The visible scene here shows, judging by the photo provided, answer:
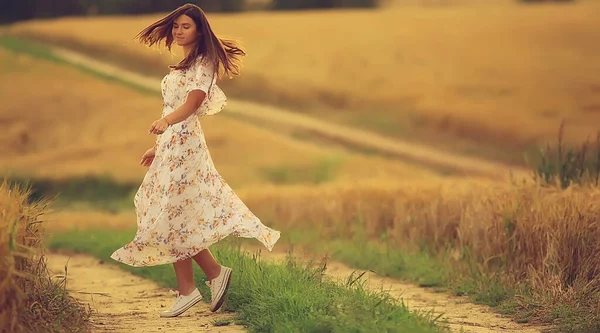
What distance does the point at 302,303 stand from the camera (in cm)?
775

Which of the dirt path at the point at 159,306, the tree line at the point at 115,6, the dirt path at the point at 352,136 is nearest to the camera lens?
the dirt path at the point at 159,306

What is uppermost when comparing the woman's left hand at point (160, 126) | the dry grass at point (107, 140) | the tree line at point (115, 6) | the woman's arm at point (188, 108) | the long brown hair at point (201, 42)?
the long brown hair at point (201, 42)

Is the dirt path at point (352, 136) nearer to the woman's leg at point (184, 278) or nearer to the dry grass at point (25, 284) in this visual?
the woman's leg at point (184, 278)

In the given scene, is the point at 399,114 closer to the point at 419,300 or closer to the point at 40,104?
the point at 40,104

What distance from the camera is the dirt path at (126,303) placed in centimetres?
795

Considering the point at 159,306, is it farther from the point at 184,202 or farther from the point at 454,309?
the point at 454,309

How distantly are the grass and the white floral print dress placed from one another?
406 millimetres

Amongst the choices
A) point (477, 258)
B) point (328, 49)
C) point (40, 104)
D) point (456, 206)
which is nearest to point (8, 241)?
point (477, 258)

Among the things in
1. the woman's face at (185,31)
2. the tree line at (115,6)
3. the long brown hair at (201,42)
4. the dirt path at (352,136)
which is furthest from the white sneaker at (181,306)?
the tree line at (115,6)

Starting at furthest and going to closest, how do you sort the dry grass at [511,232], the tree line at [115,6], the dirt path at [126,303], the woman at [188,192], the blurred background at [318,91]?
the tree line at [115,6] → the blurred background at [318,91] → the dry grass at [511,232] → the woman at [188,192] → the dirt path at [126,303]

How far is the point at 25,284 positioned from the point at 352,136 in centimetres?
2468

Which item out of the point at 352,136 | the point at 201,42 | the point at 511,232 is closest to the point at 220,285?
the point at 201,42

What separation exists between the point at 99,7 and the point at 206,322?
118 ft

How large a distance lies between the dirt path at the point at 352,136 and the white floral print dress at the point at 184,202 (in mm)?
19236
